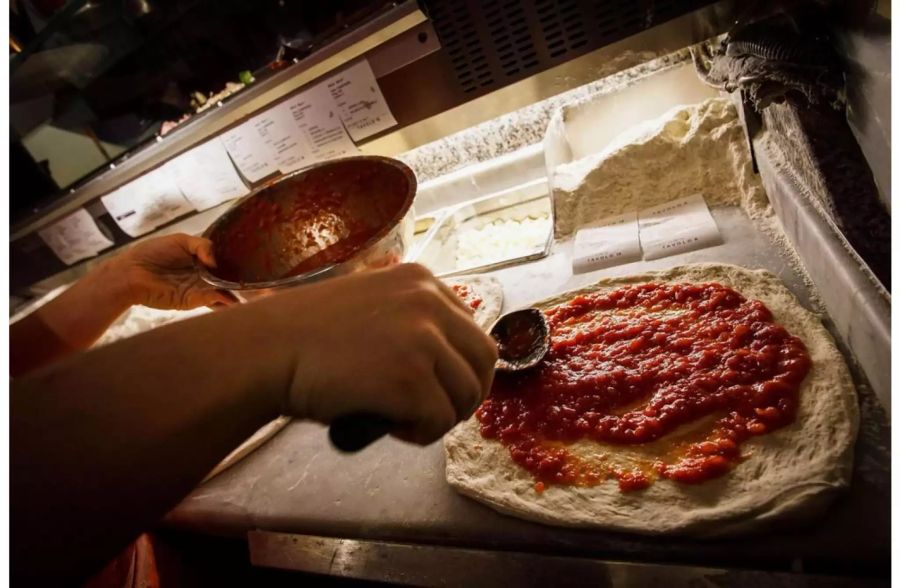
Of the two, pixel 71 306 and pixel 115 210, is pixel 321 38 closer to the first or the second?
pixel 71 306

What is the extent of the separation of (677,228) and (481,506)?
1.73 meters

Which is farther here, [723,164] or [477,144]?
[477,144]

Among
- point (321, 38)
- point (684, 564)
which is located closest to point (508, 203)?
point (321, 38)

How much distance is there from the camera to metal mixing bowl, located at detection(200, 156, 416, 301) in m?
1.93

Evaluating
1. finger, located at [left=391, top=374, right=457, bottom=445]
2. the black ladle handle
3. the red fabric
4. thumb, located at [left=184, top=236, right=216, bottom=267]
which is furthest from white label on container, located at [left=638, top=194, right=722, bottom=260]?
the red fabric

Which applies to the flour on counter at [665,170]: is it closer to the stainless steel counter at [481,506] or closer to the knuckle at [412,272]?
the stainless steel counter at [481,506]

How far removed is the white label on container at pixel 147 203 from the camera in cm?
345

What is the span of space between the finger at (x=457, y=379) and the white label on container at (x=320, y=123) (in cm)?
234

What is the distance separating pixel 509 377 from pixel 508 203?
166cm

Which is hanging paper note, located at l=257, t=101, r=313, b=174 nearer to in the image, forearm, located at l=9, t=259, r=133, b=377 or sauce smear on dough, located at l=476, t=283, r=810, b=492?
forearm, located at l=9, t=259, r=133, b=377

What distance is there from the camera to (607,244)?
8.05ft

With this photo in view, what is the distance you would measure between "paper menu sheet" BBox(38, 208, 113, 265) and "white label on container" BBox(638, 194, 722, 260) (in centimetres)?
447

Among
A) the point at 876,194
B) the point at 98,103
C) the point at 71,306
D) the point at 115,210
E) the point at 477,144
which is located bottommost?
the point at 876,194

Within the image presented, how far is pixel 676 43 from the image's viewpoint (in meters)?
2.10
